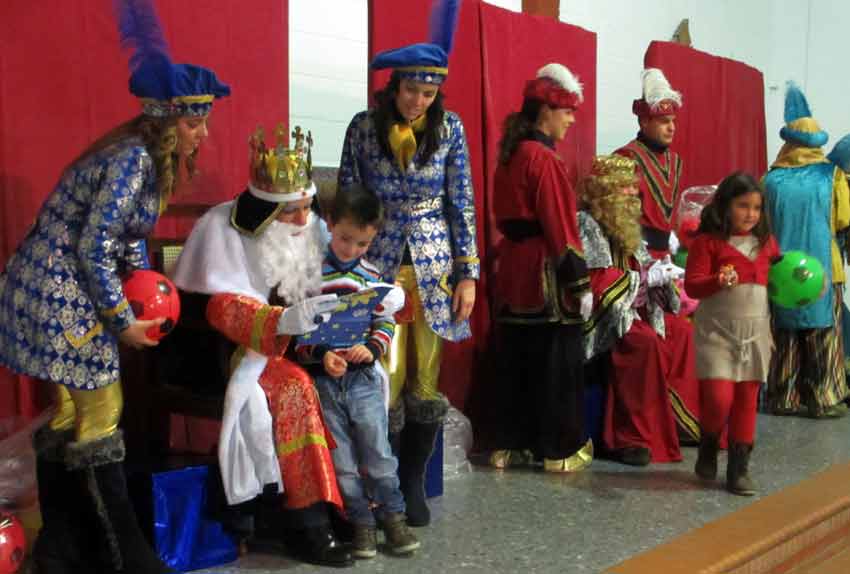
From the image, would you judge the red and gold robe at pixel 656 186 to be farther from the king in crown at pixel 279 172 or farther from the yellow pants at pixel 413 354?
the king in crown at pixel 279 172

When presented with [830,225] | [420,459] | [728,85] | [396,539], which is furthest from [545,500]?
[728,85]

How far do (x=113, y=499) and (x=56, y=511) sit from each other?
19 cm

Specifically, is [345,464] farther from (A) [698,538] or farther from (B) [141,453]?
(A) [698,538]

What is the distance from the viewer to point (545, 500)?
3.90 metres

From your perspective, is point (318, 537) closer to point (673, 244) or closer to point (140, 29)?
point (140, 29)

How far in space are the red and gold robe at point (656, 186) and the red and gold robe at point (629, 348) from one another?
0.78 ft

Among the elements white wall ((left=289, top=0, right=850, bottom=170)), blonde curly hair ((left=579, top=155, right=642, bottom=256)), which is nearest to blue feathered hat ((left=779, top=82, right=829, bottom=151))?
white wall ((left=289, top=0, right=850, bottom=170))

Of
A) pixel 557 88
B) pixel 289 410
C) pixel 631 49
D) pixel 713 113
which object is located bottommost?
pixel 289 410

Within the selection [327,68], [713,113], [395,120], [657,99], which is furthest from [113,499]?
[713,113]

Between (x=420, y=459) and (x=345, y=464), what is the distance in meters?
0.47

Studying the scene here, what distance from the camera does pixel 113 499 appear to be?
9.27 ft

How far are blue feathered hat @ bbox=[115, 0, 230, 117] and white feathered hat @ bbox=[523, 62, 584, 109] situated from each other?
1645 mm

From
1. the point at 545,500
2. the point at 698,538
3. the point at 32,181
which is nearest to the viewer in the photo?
the point at 32,181

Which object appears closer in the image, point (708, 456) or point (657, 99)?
point (708, 456)
